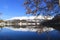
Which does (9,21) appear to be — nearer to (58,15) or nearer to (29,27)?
(29,27)

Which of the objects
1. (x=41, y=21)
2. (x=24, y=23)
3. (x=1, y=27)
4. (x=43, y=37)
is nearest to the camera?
(x=41, y=21)

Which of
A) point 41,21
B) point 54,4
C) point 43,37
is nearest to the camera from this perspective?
point 54,4

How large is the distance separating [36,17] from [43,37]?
162 cm

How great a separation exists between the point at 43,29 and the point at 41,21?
56cm

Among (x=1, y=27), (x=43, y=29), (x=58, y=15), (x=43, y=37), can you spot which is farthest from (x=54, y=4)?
(x=1, y=27)

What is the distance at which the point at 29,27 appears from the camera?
7.95 metres

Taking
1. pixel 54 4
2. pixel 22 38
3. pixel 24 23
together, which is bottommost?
pixel 22 38

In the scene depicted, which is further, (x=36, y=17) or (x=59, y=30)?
(x=59, y=30)

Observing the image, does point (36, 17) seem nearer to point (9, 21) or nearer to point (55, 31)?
point (55, 31)

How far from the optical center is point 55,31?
7.20 metres

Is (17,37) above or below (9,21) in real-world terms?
below

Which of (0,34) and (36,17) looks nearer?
(36,17)

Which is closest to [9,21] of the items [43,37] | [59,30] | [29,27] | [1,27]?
[1,27]

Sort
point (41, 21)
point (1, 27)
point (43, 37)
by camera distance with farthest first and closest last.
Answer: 1. point (1, 27)
2. point (43, 37)
3. point (41, 21)
